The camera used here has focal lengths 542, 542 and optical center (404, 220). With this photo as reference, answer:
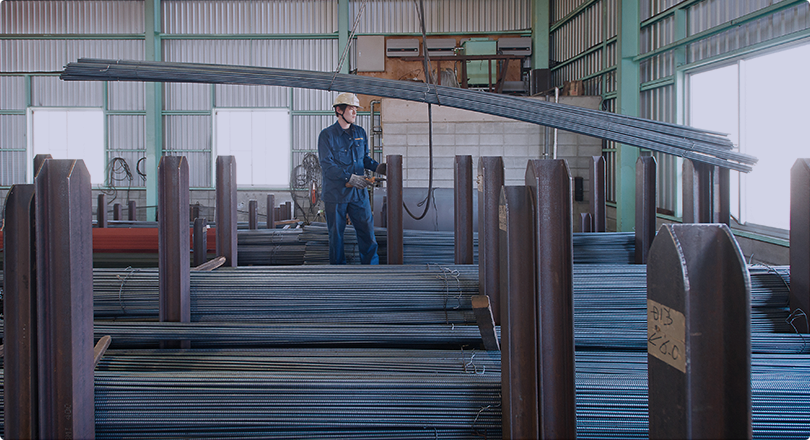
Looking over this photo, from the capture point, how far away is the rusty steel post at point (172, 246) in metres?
2.87

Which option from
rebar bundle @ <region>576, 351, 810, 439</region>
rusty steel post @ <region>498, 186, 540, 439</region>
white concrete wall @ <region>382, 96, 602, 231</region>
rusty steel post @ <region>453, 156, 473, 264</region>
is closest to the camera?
rusty steel post @ <region>498, 186, 540, 439</region>

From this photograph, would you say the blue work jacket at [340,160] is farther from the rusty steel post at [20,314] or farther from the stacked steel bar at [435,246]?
the rusty steel post at [20,314]

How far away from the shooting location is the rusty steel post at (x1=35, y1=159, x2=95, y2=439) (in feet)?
5.60

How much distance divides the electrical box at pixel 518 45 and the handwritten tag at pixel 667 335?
441 inches

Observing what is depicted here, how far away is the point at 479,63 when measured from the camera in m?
11.1

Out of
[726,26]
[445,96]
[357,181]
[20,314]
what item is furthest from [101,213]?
[726,26]

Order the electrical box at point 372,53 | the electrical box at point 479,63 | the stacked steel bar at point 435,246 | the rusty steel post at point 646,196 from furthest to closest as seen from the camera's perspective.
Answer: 1. the electrical box at point 372,53
2. the electrical box at point 479,63
3. the stacked steel bar at point 435,246
4. the rusty steel post at point 646,196

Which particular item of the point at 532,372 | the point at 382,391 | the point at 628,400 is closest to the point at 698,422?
the point at 532,372

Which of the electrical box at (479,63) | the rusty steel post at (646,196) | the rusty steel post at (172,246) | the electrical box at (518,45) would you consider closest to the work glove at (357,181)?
the rusty steel post at (172,246)

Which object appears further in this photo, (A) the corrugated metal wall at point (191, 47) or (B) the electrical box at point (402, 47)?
(A) the corrugated metal wall at point (191, 47)

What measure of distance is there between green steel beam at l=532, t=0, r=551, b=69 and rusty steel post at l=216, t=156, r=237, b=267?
29.7ft

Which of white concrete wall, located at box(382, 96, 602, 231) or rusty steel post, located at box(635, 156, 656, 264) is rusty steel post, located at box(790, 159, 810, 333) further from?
white concrete wall, located at box(382, 96, 602, 231)

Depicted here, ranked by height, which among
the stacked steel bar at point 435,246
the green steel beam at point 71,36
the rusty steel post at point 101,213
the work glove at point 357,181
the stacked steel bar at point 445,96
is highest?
the green steel beam at point 71,36

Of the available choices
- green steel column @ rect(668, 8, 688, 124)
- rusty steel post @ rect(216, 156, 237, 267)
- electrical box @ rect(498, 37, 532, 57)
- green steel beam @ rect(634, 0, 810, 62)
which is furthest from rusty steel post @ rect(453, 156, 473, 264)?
electrical box @ rect(498, 37, 532, 57)
